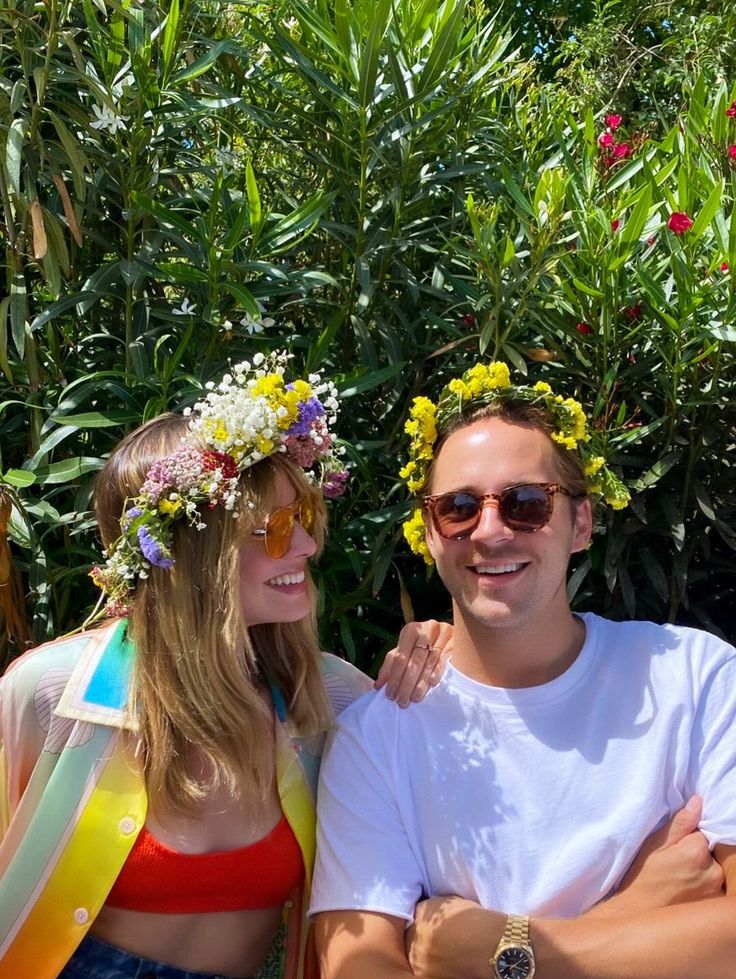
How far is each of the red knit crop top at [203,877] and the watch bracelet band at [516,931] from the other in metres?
0.43

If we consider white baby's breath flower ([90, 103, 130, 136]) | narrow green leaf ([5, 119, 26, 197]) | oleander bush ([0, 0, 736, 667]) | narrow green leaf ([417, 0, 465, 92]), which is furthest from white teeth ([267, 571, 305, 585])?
narrow green leaf ([417, 0, 465, 92])

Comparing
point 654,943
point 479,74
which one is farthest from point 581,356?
point 654,943

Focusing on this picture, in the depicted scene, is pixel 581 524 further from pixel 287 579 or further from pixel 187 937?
pixel 187 937

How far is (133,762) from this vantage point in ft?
6.83

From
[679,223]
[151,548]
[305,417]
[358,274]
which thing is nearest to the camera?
[151,548]

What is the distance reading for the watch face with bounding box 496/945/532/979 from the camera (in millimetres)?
1873

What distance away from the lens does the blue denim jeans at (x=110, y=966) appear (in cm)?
201

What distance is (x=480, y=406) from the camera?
2389mm

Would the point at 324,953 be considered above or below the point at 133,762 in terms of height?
below

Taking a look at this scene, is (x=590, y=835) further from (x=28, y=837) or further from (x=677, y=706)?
(x=28, y=837)

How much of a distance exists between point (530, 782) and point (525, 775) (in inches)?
0.6

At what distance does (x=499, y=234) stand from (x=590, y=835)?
6.41 feet

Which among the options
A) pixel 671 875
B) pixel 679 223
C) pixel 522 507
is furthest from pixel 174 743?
pixel 679 223

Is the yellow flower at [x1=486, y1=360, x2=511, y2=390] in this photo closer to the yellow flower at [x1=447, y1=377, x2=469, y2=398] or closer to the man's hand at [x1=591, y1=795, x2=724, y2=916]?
the yellow flower at [x1=447, y1=377, x2=469, y2=398]
